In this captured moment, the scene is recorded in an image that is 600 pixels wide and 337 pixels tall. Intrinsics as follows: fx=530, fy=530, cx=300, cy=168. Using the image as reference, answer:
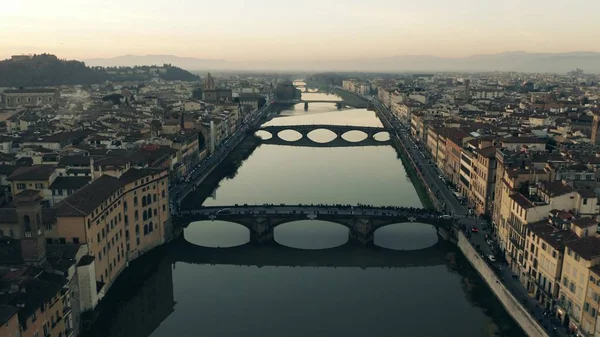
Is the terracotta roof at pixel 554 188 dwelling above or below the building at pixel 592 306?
above

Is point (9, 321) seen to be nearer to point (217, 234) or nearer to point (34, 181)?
point (34, 181)

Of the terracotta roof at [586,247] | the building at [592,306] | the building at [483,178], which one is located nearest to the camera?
the building at [592,306]

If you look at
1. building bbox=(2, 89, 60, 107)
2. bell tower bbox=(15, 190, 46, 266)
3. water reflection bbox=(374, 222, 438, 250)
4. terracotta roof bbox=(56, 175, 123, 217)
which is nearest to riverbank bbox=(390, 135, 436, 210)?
water reflection bbox=(374, 222, 438, 250)

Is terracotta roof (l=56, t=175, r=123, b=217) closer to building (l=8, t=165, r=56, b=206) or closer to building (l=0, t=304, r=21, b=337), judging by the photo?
building (l=8, t=165, r=56, b=206)

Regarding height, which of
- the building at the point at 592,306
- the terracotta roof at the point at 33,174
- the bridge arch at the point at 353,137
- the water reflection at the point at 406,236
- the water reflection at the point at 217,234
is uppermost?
the terracotta roof at the point at 33,174

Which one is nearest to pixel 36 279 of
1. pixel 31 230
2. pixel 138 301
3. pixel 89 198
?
pixel 31 230

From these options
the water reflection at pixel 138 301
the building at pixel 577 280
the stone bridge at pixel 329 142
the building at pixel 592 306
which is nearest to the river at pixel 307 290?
the water reflection at pixel 138 301

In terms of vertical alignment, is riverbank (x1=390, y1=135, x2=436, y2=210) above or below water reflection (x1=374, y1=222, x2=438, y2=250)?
above

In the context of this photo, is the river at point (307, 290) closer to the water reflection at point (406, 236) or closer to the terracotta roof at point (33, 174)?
the water reflection at point (406, 236)
